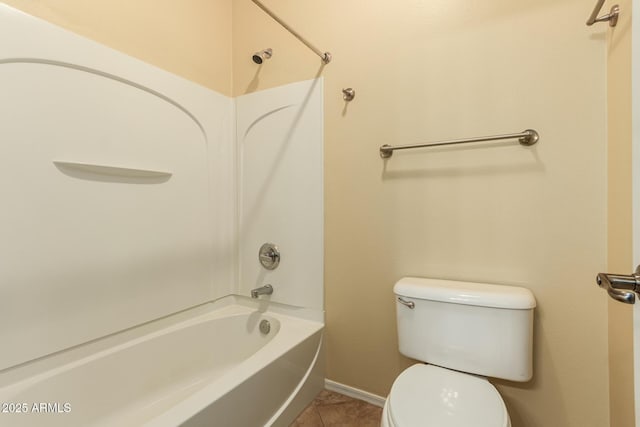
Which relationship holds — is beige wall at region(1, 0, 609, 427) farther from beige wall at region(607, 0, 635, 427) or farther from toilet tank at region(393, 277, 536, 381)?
toilet tank at region(393, 277, 536, 381)

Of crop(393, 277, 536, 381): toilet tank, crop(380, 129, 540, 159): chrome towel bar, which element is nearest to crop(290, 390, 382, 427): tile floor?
crop(393, 277, 536, 381): toilet tank

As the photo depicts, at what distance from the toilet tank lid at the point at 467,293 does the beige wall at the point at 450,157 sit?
0.08m

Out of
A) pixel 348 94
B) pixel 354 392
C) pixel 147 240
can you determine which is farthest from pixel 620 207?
Result: pixel 147 240

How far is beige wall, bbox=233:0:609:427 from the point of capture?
1085 millimetres

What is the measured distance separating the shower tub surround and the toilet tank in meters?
0.58

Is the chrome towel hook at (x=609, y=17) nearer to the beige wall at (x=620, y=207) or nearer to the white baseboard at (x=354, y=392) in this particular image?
the beige wall at (x=620, y=207)

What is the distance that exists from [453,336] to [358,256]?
22.6 inches

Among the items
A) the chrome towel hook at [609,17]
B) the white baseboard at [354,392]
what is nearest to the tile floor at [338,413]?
the white baseboard at [354,392]

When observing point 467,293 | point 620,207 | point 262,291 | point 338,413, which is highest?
point 620,207

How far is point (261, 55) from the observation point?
68.8 inches

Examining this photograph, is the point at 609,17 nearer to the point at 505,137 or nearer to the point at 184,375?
the point at 505,137

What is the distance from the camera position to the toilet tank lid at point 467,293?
1066 millimetres

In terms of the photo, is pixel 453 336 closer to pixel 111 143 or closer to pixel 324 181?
pixel 324 181

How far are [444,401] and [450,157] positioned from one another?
0.97 m
